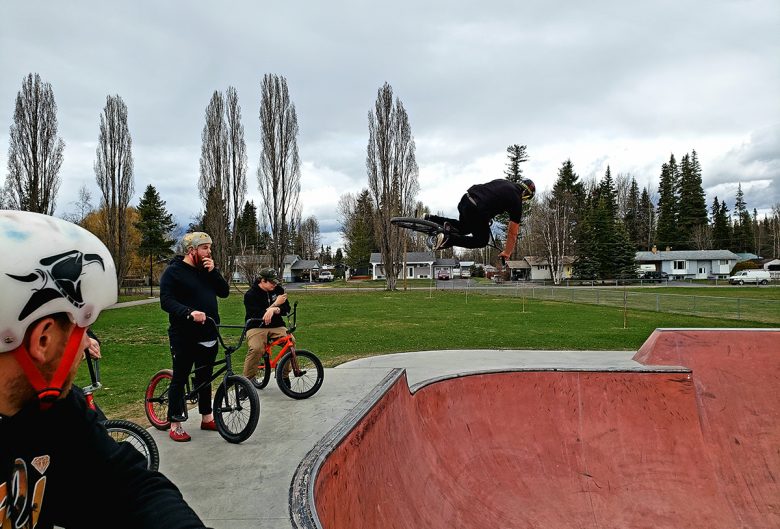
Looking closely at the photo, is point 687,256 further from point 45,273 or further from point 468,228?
point 45,273

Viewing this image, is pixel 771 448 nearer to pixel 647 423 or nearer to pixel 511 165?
pixel 647 423

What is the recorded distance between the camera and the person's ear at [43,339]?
94cm

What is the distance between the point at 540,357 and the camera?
9633 mm

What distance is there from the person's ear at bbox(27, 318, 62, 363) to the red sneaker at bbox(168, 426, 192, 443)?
4.11 metres

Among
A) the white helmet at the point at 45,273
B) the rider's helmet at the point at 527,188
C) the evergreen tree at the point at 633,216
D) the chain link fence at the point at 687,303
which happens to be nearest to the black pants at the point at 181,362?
the rider's helmet at the point at 527,188

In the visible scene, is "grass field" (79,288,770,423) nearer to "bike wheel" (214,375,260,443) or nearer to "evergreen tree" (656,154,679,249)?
"bike wheel" (214,375,260,443)

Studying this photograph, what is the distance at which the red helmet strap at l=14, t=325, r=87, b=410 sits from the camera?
93cm

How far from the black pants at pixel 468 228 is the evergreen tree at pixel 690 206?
264ft

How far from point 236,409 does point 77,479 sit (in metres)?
3.71

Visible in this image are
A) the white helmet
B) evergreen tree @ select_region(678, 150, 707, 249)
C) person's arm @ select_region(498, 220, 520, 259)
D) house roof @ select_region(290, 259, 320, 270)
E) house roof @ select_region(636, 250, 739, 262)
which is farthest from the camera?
house roof @ select_region(290, 259, 320, 270)

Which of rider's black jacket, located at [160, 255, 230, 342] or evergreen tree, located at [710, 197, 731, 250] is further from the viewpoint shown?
evergreen tree, located at [710, 197, 731, 250]

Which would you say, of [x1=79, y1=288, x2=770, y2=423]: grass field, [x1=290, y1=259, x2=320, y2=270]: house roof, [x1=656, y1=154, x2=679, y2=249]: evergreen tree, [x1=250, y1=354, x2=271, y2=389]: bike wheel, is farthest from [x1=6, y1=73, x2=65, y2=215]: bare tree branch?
[x1=656, y1=154, x2=679, y2=249]: evergreen tree

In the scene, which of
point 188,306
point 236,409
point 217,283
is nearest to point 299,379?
point 236,409

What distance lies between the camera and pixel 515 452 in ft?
17.3
